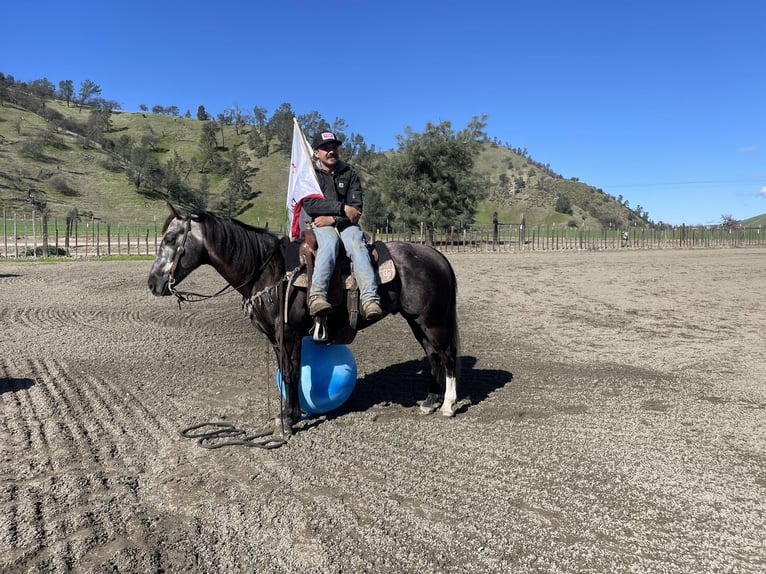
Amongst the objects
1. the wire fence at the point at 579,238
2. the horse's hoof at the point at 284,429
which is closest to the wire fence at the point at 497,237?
the wire fence at the point at 579,238

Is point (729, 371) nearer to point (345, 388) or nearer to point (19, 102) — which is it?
point (345, 388)

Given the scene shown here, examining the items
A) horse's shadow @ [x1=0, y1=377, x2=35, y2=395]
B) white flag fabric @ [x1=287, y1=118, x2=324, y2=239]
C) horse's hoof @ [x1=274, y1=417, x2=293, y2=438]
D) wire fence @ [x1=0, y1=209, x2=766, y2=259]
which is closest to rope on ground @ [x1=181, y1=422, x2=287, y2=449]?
horse's hoof @ [x1=274, y1=417, x2=293, y2=438]

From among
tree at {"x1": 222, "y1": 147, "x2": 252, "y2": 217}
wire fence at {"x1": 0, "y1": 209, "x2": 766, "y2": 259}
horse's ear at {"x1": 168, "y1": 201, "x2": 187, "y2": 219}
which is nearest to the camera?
horse's ear at {"x1": 168, "y1": 201, "x2": 187, "y2": 219}

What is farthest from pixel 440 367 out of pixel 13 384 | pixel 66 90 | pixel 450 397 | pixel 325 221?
pixel 66 90

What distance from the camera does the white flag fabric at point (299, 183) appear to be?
169 inches

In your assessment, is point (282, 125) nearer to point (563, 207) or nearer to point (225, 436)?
point (563, 207)

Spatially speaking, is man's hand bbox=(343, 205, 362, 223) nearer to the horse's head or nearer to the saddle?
the saddle

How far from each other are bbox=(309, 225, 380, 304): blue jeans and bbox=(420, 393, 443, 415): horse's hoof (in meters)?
1.40

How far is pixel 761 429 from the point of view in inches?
178

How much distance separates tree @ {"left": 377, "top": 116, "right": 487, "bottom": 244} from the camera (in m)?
33.2

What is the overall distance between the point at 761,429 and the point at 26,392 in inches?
296

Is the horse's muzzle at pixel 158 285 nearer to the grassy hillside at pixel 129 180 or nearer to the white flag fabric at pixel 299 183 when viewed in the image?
the white flag fabric at pixel 299 183

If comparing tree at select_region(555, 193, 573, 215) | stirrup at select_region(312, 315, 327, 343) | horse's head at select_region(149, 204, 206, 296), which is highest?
tree at select_region(555, 193, 573, 215)

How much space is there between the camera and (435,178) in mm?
33875
